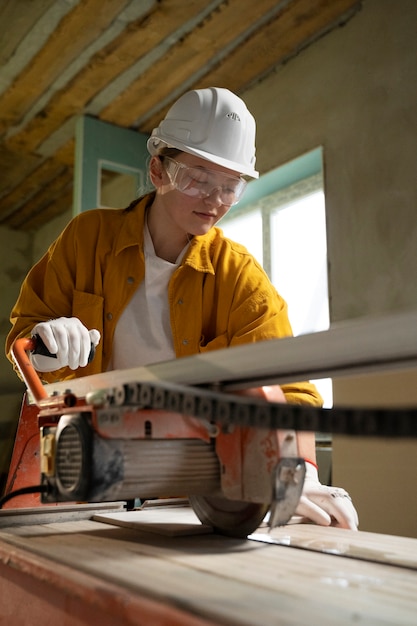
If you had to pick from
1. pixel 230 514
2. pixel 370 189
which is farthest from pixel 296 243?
pixel 230 514

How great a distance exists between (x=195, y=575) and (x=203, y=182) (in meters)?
1.23

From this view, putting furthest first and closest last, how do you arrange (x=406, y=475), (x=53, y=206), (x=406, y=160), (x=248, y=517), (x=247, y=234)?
(x=53, y=206) → (x=247, y=234) → (x=406, y=160) → (x=406, y=475) → (x=248, y=517)

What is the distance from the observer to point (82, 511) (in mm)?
1364

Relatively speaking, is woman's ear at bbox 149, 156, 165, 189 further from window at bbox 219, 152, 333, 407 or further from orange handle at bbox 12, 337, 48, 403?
window at bbox 219, 152, 333, 407

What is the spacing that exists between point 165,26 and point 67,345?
2.92m

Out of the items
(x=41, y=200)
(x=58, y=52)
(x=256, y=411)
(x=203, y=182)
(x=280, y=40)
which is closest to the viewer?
(x=256, y=411)

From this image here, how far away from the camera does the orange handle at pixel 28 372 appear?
1.19 m

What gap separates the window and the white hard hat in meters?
1.85

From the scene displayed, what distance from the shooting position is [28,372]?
1223 millimetres

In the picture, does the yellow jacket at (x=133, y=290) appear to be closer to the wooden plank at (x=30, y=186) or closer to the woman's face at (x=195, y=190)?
the woman's face at (x=195, y=190)

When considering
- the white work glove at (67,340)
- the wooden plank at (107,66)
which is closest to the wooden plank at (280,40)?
the wooden plank at (107,66)

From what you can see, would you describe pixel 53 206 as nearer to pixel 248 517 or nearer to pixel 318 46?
pixel 318 46

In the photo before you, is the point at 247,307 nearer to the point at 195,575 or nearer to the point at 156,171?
the point at 156,171

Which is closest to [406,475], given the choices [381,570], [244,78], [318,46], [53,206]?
[381,570]
